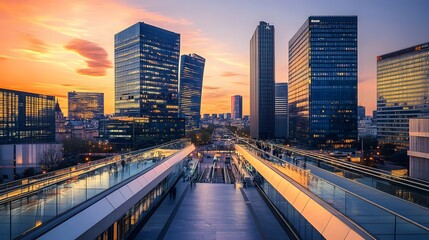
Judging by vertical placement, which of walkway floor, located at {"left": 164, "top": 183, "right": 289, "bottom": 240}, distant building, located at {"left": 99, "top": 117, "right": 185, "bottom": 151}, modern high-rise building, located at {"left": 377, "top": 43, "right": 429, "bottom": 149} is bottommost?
walkway floor, located at {"left": 164, "top": 183, "right": 289, "bottom": 240}

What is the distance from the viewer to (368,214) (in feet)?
26.4

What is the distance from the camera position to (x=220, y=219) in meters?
21.4

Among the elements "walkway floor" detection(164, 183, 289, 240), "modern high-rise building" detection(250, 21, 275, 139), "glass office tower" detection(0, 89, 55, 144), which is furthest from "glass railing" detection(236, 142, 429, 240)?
"modern high-rise building" detection(250, 21, 275, 139)

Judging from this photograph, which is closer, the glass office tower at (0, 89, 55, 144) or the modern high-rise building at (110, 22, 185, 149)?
the glass office tower at (0, 89, 55, 144)

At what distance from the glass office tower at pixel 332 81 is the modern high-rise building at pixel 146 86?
4824cm

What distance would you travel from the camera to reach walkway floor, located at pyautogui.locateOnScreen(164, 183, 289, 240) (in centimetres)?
1845

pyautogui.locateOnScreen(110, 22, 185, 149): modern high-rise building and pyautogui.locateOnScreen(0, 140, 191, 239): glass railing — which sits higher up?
pyautogui.locateOnScreen(110, 22, 185, 149): modern high-rise building

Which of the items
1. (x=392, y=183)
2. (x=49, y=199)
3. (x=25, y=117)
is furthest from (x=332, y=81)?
(x=49, y=199)

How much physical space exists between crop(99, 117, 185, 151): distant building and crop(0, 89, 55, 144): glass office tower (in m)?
20.0

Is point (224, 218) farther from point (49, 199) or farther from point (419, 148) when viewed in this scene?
point (419, 148)

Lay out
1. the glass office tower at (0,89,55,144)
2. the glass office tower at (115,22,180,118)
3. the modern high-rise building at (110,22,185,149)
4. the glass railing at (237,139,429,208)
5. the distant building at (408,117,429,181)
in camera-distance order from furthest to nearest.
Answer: the glass office tower at (115,22,180,118)
the modern high-rise building at (110,22,185,149)
the glass office tower at (0,89,55,144)
the distant building at (408,117,429,181)
the glass railing at (237,139,429,208)

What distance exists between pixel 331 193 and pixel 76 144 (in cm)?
8030

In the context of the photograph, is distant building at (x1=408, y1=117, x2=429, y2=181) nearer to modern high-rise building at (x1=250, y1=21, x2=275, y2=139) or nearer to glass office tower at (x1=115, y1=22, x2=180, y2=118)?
glass office tower at (x1=115, y1=22, x2=180, y2=118)

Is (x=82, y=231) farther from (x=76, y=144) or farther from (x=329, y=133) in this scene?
(x=329, y=133)
